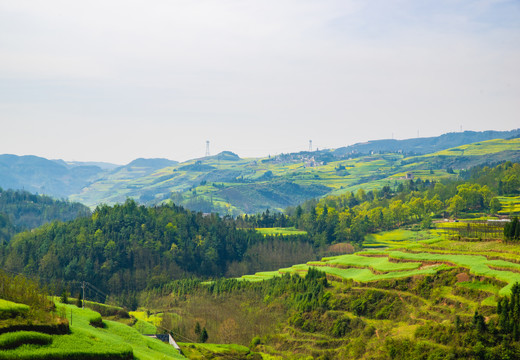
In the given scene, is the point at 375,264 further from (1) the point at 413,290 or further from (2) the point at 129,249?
(2) the point at 129,249

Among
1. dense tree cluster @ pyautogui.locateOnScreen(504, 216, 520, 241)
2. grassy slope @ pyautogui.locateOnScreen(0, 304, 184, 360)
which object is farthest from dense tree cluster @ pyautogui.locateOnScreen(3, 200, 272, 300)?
grassy slope @ pyautogui.locateOnScreen(0, 304, 184, 360)

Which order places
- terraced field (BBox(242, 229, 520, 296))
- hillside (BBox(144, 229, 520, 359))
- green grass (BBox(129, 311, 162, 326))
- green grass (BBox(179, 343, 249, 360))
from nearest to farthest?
hillside (BBox(144, 229, 520, 359)) → terraced field (BBox(242, 229, 520, 296)) → green grass (BBox(179, 343, 249, 360)) → green grass (BBox(129, 311, 162, 326))

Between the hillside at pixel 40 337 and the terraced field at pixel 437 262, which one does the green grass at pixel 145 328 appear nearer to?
the terraced field at pixel 437 262

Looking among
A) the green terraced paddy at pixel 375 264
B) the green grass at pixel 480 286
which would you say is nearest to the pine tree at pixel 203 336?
the green terraced paddy at pixel 375 264

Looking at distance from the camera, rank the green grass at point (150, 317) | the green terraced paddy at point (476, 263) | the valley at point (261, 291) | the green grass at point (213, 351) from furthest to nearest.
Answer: the green grass at point (150, 317) → the green grass at point (213, 351) → the green terraced paddy at point (476, 263) → the valley at point (261, 291)

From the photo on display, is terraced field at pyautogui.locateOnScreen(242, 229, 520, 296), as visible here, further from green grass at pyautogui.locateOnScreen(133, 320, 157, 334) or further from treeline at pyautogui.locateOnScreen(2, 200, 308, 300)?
treeline at pyautogui.locateOnScreen(2, 200, 308, 300)

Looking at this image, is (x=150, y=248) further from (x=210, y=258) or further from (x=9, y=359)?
(x=9, y=359)

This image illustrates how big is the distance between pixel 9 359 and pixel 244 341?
2194 inches

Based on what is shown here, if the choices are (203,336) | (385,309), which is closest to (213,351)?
(203,336)

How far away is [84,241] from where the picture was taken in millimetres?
163625

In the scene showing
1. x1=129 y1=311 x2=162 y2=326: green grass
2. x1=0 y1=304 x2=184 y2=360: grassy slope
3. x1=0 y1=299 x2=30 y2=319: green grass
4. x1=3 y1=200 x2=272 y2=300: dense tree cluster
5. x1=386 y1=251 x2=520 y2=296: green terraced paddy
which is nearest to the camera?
x1=0 y1=304 x2=184 y2=360: grassy slope

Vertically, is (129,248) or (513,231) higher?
(513,231)

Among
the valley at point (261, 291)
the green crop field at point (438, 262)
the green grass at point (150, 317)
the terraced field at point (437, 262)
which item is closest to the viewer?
the valley at point (261, 291)

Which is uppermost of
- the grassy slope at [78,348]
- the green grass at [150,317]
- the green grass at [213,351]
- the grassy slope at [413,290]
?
the grassy slope at [78,348]
